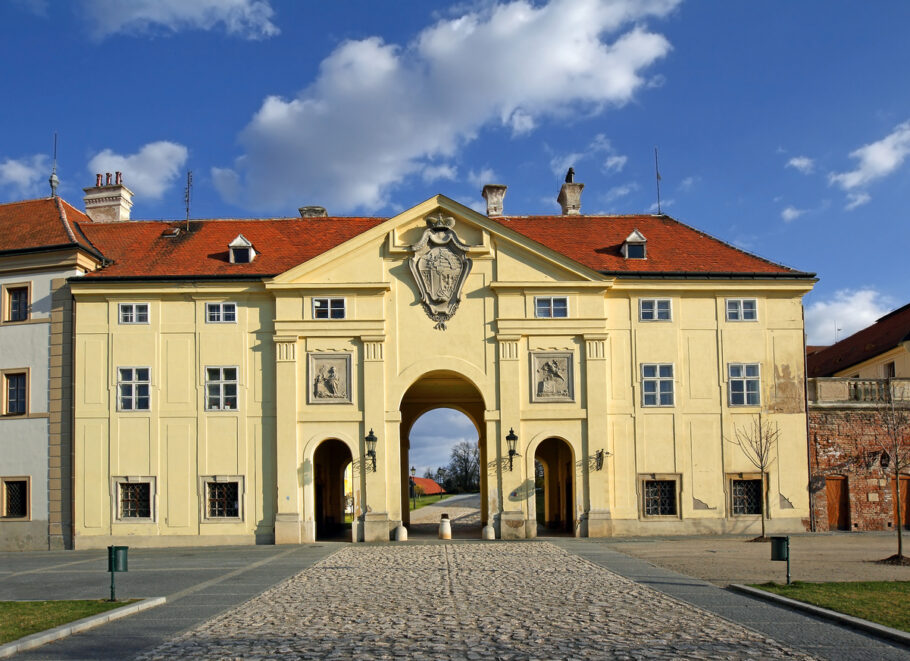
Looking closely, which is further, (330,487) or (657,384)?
(330,487)

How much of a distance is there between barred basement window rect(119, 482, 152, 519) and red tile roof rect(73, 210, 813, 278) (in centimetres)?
760

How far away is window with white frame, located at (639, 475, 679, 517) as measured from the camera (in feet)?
111

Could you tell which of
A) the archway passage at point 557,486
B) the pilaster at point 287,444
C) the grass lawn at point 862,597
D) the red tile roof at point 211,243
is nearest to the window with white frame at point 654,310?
the archway passage at point 557,486

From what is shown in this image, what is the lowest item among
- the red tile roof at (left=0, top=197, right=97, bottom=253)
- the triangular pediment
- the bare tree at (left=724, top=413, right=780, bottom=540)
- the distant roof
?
the bare tree at (left=724, top=413, right=780, bottom=540)

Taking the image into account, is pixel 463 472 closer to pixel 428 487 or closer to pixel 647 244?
pixel 428 487

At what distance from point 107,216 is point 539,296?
63.2 ft

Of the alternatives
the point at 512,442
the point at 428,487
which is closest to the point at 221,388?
the point at 512,442

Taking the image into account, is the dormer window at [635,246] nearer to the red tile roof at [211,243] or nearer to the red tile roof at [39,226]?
the red tile roof at [211,243]

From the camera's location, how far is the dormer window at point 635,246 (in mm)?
35656

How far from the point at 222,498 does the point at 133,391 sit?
4928 millimetres

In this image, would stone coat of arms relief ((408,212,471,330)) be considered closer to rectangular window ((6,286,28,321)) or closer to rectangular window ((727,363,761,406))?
rectangular window ((727,363,761,406))

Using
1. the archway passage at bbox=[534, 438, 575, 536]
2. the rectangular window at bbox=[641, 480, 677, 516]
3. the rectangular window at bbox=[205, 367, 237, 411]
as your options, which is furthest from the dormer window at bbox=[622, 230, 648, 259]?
the rectangular window at bbox=[205, 367, 237, 411]

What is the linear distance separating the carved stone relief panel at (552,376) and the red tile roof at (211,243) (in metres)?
9.09

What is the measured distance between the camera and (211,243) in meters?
36.9
